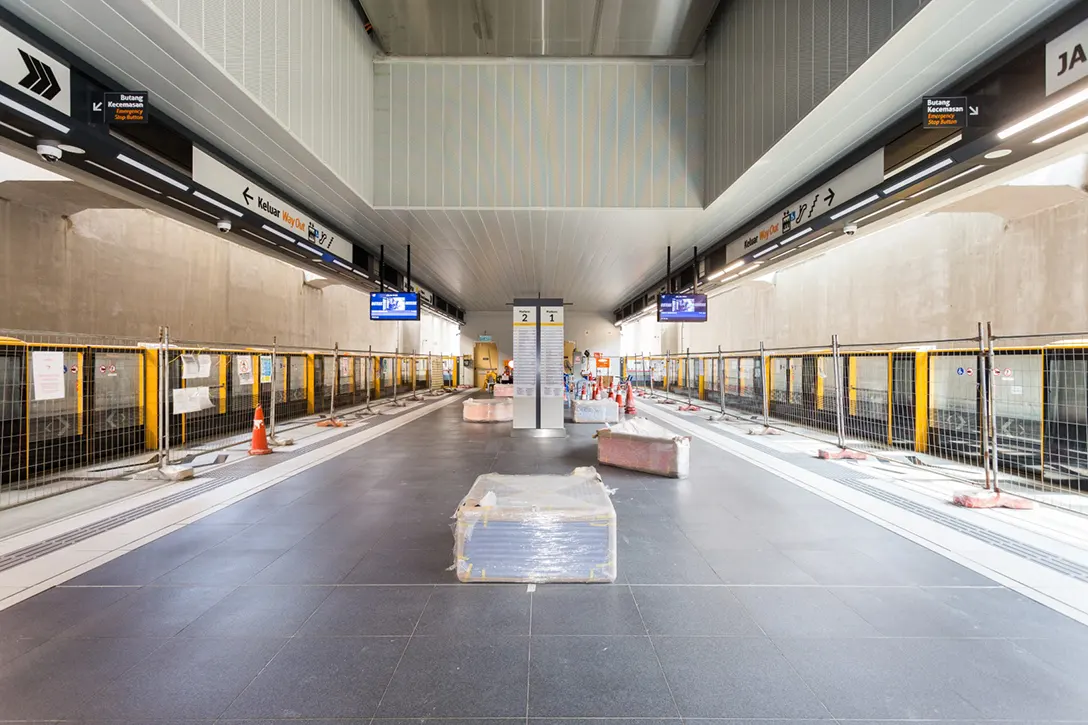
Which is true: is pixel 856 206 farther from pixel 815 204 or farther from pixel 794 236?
pixel 794 236

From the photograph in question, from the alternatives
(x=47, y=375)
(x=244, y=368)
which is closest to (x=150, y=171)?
(x=47, y=375)

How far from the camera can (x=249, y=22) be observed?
17.4 feet

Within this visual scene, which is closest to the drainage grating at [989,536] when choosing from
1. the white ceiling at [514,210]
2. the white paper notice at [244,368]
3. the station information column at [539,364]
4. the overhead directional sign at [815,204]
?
the overhead directional sign at [815,204]

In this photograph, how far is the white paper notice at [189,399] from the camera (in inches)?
259

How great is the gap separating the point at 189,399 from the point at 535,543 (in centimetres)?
639

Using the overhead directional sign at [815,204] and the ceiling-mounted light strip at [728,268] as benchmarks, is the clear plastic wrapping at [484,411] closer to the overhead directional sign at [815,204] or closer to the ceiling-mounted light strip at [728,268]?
the ceiling-mounted light strip at [728,268]

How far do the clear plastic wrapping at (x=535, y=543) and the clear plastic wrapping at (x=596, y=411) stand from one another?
366 inches

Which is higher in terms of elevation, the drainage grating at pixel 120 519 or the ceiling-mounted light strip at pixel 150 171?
the ceiling-mounted light strip at pixel 150 171

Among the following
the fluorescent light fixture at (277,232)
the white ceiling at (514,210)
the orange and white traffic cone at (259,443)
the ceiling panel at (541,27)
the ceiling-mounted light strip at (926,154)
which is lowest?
the orange and white traffic cone at (259,443)

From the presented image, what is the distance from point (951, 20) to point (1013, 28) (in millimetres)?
616

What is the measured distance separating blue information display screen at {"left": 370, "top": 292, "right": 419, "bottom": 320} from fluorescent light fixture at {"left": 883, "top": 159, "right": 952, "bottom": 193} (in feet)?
34.4

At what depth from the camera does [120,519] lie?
4480mm

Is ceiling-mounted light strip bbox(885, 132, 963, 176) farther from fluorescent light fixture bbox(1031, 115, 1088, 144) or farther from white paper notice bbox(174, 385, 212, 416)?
white paper notice bbox(174, 385, 212, 416)

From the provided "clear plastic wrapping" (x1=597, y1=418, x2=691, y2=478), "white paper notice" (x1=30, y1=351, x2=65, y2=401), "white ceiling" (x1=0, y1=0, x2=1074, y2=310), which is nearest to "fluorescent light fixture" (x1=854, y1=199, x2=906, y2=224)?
"white ceiling" (x1=0, y1=0, x2=1074, y2=310)
